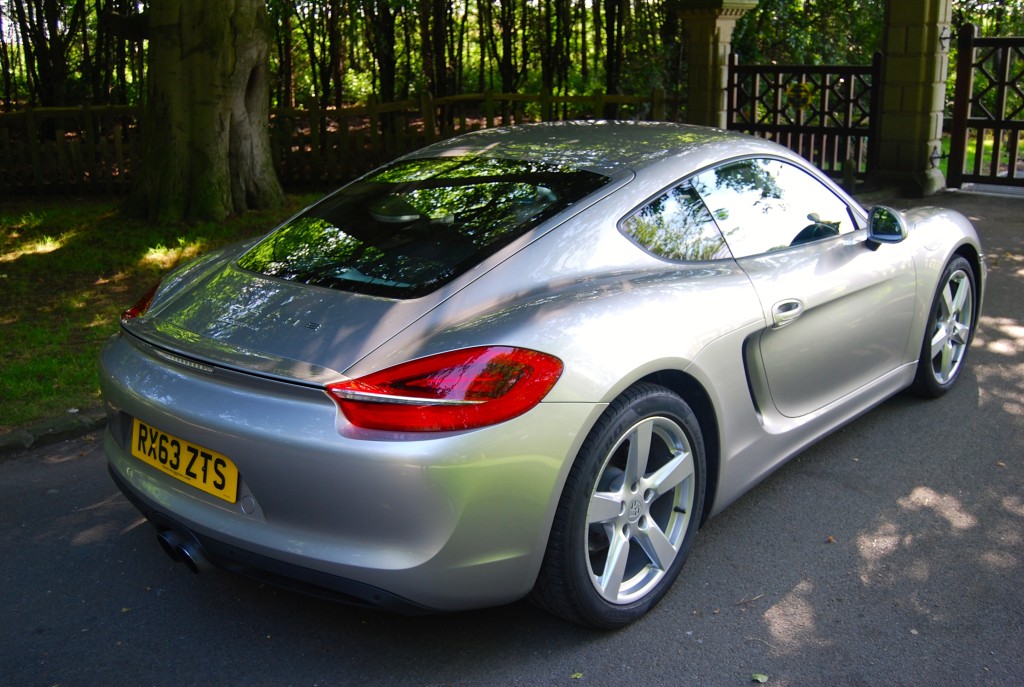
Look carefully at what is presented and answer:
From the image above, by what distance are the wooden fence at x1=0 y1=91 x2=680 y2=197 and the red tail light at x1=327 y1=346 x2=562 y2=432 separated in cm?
1065

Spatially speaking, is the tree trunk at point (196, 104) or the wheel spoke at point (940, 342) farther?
the tree trunk at point (196, 104)

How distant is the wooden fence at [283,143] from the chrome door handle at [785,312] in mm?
9558

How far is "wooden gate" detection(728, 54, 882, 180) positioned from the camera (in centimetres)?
1243

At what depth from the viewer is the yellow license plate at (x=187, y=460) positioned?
309 centimetres

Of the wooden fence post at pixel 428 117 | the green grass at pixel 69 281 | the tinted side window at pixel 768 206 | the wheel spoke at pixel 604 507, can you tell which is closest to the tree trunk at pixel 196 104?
the green grass at pixel 69 281

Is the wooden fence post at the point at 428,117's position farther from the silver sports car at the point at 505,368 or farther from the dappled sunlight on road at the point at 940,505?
the dappled sunlight on road at the point at 940,505

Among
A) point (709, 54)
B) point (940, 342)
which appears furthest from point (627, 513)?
point (709, 54)

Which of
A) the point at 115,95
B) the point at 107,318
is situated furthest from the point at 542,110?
the point at 115,95

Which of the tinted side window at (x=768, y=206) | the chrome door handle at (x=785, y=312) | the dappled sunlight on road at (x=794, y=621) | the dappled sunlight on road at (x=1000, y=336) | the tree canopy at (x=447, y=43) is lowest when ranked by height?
the dappled sunlight on road at (x=1000, y=336)

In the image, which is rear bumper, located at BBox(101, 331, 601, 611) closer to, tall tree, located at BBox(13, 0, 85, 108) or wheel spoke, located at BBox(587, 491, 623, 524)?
wheel spoke, located at BBox(587, 491, 623, 524)

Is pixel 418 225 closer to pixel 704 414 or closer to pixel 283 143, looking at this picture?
pixel 704 414

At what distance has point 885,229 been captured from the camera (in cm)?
455

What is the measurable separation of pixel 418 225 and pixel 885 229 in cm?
210

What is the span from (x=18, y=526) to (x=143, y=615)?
1078mm
